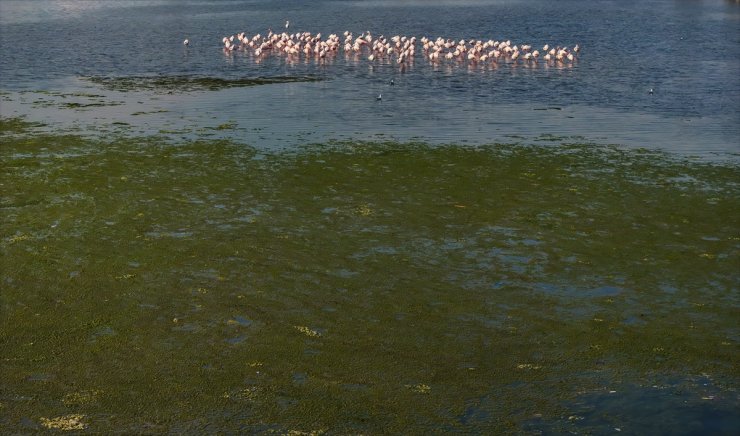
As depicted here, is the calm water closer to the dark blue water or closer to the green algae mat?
the green algae mat

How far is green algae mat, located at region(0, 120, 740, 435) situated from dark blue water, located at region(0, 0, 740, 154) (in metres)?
4.13

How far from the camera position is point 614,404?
991 cm

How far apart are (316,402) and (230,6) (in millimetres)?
54711

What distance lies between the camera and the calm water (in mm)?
9961

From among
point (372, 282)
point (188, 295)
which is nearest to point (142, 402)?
point (188, 295)

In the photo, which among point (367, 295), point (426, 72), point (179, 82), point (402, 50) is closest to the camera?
point (367, 295)

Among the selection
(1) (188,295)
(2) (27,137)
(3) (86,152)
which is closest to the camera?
(1) (188,295)

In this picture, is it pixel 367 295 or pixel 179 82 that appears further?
pixel 179 82

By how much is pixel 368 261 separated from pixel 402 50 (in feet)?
85.8

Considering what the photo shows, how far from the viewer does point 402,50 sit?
39.1 metres

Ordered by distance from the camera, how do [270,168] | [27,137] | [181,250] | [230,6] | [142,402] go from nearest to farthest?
[142,402] < [181,250] < [270,168] < [27,137] < [230,6]

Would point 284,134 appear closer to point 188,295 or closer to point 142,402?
point 188,295

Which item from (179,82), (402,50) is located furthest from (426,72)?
(179,82)

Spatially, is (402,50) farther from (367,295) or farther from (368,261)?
(367,295)
